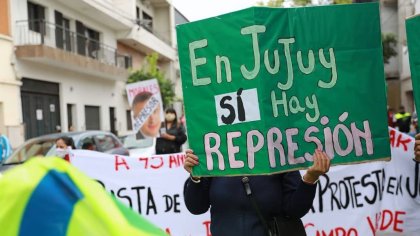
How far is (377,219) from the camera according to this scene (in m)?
5.54

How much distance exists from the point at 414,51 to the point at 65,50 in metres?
22.1

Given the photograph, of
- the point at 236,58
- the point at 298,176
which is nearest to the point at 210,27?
the point at 236,58

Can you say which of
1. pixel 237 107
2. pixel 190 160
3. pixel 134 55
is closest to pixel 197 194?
pixel 190 160

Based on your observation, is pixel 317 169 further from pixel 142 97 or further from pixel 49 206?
pixel 142 97

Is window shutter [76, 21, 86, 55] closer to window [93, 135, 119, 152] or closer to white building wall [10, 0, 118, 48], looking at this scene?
white building wall [10, 0, 118, 48]

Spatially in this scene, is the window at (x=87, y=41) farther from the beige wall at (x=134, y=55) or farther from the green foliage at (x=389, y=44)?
the green foliage at (x=389, y=44)

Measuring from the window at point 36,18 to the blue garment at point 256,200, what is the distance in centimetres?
1968

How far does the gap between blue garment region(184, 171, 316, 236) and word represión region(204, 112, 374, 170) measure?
0.13 metres

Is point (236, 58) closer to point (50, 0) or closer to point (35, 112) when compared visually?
point (35, 112)

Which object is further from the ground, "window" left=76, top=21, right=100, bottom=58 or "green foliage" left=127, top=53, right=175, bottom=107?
"window" left=76, top=21, right=100, bottom=58

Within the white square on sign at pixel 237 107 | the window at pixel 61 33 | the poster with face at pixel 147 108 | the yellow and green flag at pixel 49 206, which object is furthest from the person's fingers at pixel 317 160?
the window at pixel 61 33

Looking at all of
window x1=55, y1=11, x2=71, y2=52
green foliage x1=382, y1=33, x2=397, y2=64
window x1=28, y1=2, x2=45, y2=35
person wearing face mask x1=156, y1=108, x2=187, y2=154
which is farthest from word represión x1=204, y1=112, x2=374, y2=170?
green foliage x1=382, y1=33, x2=397, y2=64

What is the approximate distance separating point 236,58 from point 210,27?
0.23 metres

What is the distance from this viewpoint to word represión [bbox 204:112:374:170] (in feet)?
9.16
